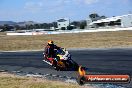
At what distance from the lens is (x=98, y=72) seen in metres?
18.5

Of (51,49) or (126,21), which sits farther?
(126,21)

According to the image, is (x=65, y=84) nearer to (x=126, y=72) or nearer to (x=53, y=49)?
(x=126, y=72)

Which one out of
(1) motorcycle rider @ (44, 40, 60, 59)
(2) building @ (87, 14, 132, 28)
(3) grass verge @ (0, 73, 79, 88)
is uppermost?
(1) motorcycle rider @ (44, 40, 60, 59)

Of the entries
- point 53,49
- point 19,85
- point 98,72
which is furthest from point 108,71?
point 19,85

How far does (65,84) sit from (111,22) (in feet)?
436

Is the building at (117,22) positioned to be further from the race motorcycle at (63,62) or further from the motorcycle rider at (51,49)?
the race motorcycle at (63,62)

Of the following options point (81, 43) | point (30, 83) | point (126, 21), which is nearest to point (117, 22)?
point (126, 21)

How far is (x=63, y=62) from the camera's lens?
782 inches

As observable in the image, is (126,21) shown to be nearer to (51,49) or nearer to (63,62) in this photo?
(51,49)

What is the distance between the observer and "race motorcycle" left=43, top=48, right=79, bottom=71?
64.6ft

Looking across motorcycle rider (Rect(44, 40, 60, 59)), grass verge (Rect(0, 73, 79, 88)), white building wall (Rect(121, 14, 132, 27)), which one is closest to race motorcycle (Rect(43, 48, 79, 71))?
motorcycle rider (Rect(44, 40, 60, 59))

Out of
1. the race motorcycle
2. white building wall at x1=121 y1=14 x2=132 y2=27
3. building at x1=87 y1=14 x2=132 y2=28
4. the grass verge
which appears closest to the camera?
the grass verge

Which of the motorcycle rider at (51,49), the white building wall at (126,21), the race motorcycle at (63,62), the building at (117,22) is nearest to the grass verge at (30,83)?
the race motorcycle at (63,62)

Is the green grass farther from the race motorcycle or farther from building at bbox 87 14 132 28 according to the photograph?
building at bbox 87 14 132 28
